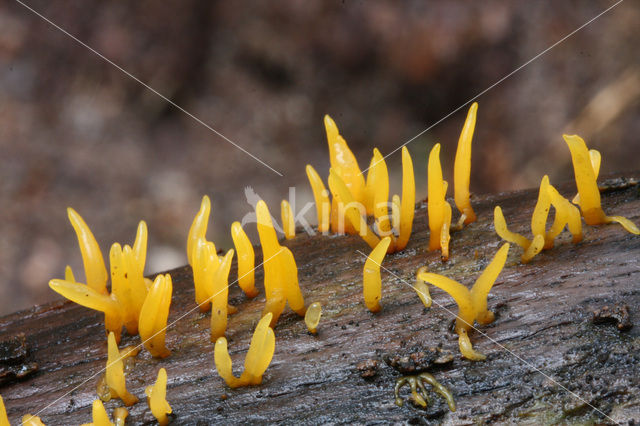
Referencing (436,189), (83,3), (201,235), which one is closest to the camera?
(436,189)

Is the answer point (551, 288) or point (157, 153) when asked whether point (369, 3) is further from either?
point (551, 288)

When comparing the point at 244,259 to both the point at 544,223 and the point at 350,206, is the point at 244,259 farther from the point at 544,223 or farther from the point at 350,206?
the point at 544,223

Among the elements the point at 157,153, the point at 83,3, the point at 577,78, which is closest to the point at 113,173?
the point at 157,153

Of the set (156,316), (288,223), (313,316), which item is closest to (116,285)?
(156,316)

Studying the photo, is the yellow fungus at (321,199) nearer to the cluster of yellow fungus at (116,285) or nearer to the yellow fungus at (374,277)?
the yellow fungus at (374,277)

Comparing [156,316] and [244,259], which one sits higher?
[244,259]

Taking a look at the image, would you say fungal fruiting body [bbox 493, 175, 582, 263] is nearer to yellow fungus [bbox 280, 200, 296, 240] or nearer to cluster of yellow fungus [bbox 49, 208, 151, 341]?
yellow fungus [bbox 280, 200, 296, 240]
